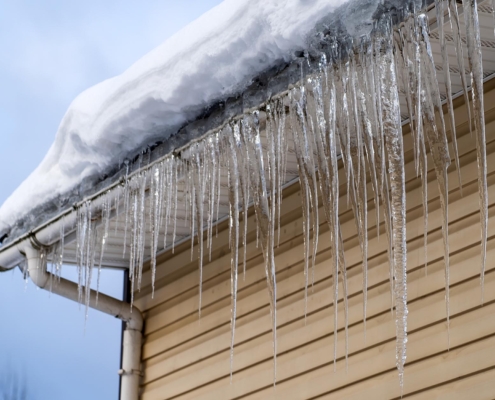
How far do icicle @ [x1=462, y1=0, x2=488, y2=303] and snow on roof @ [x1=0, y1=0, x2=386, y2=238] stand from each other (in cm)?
36

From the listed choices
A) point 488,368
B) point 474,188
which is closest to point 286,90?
point 474,188

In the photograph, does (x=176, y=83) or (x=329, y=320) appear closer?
(x=176, y=83)

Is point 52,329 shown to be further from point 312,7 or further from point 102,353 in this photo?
point 312,7

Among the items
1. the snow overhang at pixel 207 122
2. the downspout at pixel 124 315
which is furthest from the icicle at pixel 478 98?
the downspout at pixel 124 315

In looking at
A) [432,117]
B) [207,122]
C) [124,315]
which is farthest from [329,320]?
[124,315]

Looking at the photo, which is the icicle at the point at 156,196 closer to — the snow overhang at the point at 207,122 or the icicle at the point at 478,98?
the snow overhang at the point at 207,122

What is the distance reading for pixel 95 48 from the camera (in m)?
41.6

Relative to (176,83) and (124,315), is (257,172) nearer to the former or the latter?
(176,83)

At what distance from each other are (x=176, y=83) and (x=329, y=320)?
1530 millimetres

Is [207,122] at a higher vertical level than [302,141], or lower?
higher

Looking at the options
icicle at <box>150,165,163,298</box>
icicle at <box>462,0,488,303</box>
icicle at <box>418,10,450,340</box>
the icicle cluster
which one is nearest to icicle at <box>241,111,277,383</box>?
the icicle cluster

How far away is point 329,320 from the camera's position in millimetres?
4395

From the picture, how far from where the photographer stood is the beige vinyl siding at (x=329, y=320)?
3.77 metres

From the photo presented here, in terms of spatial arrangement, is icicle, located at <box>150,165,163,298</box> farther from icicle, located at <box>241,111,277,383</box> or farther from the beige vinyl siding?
the beige vinyl siding
